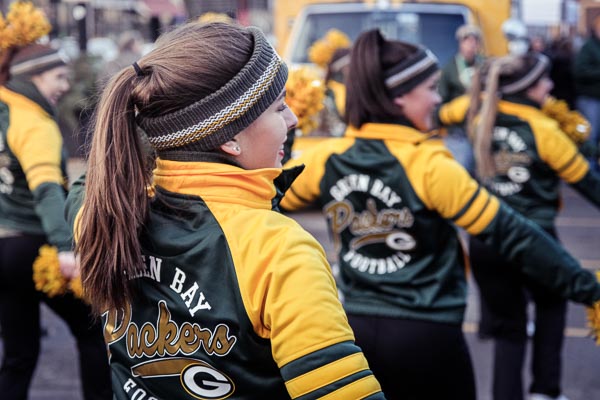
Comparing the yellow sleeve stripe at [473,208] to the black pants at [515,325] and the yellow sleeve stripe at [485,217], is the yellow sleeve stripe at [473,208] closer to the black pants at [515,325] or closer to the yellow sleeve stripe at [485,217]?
the yellow sleeve stripe at [485,217]

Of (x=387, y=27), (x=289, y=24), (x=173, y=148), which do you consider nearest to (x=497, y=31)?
(x=387, y=27)

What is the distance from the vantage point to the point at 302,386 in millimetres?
1699

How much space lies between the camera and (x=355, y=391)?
1692mm

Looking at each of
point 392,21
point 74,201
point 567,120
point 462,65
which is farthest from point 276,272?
point 392,21

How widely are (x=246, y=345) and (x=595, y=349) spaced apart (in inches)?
185

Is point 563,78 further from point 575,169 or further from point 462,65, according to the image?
point 575,169

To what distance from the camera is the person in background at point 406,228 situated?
10.6 ft

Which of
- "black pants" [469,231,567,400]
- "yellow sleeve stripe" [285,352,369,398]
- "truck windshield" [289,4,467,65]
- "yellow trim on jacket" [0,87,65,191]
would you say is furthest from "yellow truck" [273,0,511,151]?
"yellow sleeve stripe" [285,352,369,398]

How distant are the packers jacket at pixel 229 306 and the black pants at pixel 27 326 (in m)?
2.26

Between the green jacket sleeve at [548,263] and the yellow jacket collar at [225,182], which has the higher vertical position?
the yellow jacket collar at [225,182]

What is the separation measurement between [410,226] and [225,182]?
5.10ft

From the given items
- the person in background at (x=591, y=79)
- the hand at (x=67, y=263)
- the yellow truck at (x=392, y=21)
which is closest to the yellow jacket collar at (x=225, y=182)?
the hand at (x=67, y=263)

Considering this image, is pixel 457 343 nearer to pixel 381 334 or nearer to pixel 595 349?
pixel 381 334

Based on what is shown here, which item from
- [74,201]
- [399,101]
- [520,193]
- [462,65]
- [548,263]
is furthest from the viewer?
[462,65]
